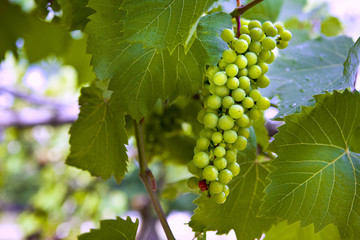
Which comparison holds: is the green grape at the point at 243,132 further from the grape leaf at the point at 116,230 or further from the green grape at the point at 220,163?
the grape leaf at the point at 116,230

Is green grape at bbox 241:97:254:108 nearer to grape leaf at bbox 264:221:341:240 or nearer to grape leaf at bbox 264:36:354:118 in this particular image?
grape leaf at bbox 264:36:354:118

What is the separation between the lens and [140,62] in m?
0.51

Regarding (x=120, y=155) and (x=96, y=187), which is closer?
(x=120, y=155)

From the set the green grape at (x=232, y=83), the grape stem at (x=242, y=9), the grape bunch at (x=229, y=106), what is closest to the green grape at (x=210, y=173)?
the grape bunch at (x=229, y=106)

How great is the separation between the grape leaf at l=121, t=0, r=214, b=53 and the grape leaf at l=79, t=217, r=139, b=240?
0.96ft

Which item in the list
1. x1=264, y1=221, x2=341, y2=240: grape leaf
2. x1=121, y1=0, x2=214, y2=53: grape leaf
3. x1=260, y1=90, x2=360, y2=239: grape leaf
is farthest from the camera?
x1=264, y1=221, x2=341, y2=240: grape leaf

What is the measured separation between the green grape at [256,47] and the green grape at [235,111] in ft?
0.27

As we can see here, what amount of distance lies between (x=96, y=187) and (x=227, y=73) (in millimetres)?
1877

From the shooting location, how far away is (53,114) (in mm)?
1319

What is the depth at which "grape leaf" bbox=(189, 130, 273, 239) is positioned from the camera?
0.60m

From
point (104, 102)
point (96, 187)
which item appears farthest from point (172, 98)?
point (96, 187)

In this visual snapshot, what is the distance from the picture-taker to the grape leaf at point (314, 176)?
520 millimetres

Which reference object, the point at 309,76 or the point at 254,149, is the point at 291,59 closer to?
the point at 309,76

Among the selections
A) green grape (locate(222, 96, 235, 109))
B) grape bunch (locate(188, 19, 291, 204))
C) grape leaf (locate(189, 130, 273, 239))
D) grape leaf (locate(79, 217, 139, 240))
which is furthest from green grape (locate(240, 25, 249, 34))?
grape leaf (locate(79, 217, 139, 240))
